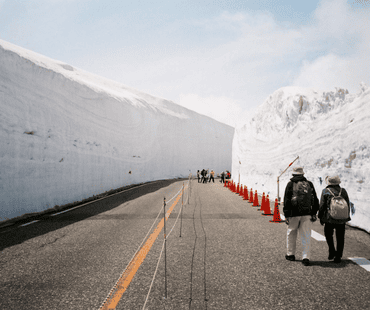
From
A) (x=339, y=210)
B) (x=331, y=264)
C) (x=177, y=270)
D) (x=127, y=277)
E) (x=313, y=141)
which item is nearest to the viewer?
(x=127, y=277)

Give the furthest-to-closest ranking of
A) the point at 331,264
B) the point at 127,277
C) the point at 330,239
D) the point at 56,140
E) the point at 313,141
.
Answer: the point at 56,140
the point at 313,141
the point at 330,239
the point at 331,264
the point at 127,277

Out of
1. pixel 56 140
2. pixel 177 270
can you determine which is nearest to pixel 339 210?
pixel 177 270

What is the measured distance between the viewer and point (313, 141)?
11148 mm

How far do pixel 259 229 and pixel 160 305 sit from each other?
4477mm

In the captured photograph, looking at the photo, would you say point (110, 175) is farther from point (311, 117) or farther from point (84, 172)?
point (311, 117)

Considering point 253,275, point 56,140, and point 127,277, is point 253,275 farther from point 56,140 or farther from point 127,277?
point 56,140

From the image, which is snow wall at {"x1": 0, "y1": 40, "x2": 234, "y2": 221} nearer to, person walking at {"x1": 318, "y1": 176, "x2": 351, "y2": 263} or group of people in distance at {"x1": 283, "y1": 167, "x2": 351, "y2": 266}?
group of people in distance at {"x1": 283, "y1": 167, "x2": 351, "y2": 266}

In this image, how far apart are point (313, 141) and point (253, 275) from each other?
8745 millimetres

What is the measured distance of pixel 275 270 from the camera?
4.17 m

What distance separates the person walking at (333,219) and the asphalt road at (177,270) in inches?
8.2

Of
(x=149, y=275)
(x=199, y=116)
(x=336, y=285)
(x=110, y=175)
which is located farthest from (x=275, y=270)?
(x=199, y=116)

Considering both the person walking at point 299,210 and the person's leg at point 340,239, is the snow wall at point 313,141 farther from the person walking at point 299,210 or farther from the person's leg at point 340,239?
the person walking at point 299,210

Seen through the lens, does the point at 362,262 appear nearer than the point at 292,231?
Yes

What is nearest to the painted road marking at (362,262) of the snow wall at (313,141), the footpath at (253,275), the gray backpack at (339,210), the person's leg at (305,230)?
the footpath at (253,275)
